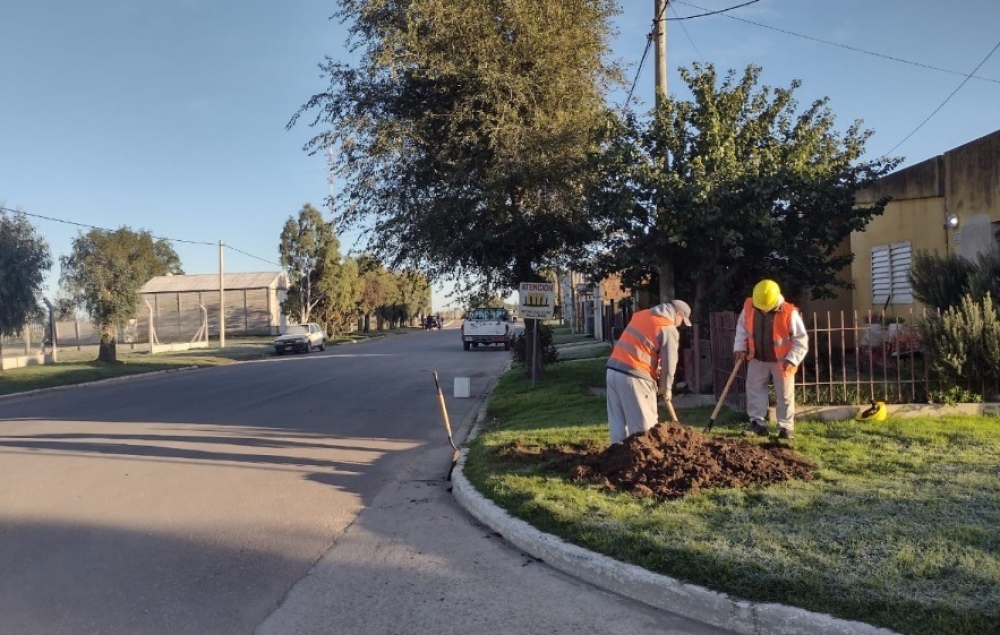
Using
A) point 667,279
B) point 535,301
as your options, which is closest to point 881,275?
point 667,279

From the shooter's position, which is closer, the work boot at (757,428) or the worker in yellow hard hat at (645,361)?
the worker in yellow hard hat at (645,361)

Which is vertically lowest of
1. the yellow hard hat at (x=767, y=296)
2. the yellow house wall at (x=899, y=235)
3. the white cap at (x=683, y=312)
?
the white cap at (x=683, y=312)

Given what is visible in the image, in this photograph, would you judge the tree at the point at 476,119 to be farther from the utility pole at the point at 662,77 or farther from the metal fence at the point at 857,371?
the metal fence at the point at 857,371

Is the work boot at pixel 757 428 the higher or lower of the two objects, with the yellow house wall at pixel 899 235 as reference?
lower

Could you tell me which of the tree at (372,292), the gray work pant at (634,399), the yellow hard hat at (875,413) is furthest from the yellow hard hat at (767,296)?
the tree at (372,292)

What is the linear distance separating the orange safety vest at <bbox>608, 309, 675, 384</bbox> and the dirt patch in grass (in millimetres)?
576

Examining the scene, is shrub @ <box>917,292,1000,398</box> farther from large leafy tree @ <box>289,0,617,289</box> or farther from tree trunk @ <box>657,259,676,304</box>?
large leafy tree @ <box>289,0,617,289</box>

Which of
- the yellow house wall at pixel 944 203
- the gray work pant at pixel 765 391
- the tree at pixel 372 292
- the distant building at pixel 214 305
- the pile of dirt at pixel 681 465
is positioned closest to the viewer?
the pile of dirt at pixel 681 465

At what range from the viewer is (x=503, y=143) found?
47.9ft

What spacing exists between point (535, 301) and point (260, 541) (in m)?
9.93

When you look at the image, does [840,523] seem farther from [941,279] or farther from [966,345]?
[941,279]

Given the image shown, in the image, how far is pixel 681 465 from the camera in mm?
6832

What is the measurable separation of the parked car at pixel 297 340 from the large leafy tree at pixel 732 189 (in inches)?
1186

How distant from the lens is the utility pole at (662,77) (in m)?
12.1
